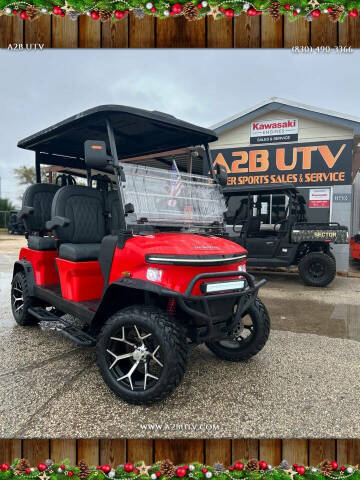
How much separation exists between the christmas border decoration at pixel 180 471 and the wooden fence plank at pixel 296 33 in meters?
2.19

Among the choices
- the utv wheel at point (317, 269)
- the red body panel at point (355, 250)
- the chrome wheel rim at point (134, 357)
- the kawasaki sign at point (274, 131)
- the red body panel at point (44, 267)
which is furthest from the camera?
the red body panel at point (355, 250)

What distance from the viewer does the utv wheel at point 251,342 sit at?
2.75m

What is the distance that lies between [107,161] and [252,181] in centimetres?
726

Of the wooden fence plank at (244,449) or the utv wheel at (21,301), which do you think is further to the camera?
the utv wheel at (21,301)

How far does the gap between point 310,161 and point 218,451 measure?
790 centimetres

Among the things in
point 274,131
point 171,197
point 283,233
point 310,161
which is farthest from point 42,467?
point 310,161

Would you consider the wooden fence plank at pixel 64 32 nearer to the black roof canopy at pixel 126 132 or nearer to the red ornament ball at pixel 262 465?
the black roof canopy at pixel 126 132

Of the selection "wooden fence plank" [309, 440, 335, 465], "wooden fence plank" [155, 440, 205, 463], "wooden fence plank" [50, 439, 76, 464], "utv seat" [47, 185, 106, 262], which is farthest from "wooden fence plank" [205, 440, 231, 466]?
"utv seat" [47, 185, 106, 262]

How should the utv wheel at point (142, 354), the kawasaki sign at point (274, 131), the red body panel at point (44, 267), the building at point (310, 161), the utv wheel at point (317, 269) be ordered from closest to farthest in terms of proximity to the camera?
the utv wheel at point (142, 354) < the red body panel at point (44, 267) < the kawasaki sign at point (274, 131) < the utv wheel at point (317, 269) < the building at point (310, 161)

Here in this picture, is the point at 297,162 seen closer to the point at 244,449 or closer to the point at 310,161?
the point at 310,161

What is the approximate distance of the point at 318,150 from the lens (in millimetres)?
8117

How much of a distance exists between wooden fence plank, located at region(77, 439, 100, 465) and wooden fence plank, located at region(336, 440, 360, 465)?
1.18 metres

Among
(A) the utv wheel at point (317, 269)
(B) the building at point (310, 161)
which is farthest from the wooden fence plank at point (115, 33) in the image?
(A) the utv wheel at point (317, 269)

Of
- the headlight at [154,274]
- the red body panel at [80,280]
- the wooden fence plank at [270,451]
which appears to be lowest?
the wooden fence plank at [270,451]
